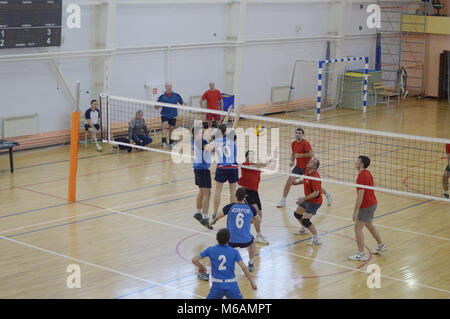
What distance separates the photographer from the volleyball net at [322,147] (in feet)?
54.0

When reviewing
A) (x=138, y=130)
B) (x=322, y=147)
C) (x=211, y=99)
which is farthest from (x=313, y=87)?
(x=138, y=130)

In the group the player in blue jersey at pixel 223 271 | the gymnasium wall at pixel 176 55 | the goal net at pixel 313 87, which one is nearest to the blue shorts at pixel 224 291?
the player in blue jersey at pixel 223 271

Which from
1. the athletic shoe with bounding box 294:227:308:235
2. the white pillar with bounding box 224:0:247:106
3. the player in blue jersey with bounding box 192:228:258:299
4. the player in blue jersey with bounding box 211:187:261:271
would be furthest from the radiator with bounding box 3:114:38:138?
the player in blue jersey with bounding box 192:228:258:299

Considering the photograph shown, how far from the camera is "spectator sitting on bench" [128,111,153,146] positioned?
19.1 meters

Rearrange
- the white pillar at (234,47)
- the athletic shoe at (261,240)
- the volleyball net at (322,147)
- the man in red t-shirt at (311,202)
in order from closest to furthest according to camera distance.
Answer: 1. the man in red t-shirt at (311,202)
2. the athletic shoe at (261,240)
3. the volleyball net at (322,147)
4. the white pillar at (234,47)

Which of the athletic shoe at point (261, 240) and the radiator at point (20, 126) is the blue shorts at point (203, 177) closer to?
the athletic shoe at point (261, 240)

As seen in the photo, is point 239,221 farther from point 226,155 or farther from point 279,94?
point 279,94

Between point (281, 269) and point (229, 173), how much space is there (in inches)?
94.3

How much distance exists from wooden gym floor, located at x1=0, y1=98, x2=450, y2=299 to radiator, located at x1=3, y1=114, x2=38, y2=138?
1321 millimetres

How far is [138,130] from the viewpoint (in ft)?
63.2

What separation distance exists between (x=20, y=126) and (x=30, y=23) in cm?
279

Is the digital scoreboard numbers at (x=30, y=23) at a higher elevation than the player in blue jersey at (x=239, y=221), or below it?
higher

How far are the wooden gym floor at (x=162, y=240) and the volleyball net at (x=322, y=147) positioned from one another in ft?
3.36

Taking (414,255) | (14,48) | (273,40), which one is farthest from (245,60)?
(414,255)
